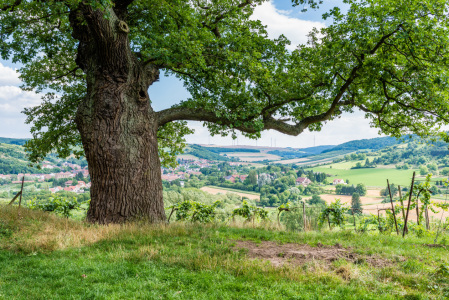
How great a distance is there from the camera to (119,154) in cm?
941

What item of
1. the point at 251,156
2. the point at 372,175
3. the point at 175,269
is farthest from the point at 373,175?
the point at 175,269

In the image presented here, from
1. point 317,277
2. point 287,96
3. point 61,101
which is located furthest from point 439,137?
point 61,101

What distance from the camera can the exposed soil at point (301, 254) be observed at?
19.9ft

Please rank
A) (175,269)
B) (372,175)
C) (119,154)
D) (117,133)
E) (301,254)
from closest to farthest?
(175,269)
(301,254)
(119,154)
(117,133)
(372,175)

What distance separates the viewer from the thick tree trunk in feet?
30.6

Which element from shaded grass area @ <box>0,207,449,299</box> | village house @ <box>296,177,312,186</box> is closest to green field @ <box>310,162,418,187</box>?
village house @ <box>296,177,312,186</box>

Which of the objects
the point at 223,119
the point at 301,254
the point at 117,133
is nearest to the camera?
the point at 301,254

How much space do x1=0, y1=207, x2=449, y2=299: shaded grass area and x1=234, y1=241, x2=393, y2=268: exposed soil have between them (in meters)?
0.27

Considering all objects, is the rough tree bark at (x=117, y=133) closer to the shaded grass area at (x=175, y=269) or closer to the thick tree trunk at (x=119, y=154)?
the thick tree trunk at (x=119, y=154)

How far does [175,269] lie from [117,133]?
570cm

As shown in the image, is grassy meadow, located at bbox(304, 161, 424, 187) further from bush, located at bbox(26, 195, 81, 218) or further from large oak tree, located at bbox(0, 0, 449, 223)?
bush, located at bbox(26, 195, 81, 218)

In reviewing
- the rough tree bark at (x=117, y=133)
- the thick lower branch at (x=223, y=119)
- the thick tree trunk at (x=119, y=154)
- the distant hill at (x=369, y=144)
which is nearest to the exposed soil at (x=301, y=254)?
the thick tree trunk at (x=119, y=154)

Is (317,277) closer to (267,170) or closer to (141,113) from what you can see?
(141,113)

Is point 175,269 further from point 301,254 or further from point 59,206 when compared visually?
point 59,206
